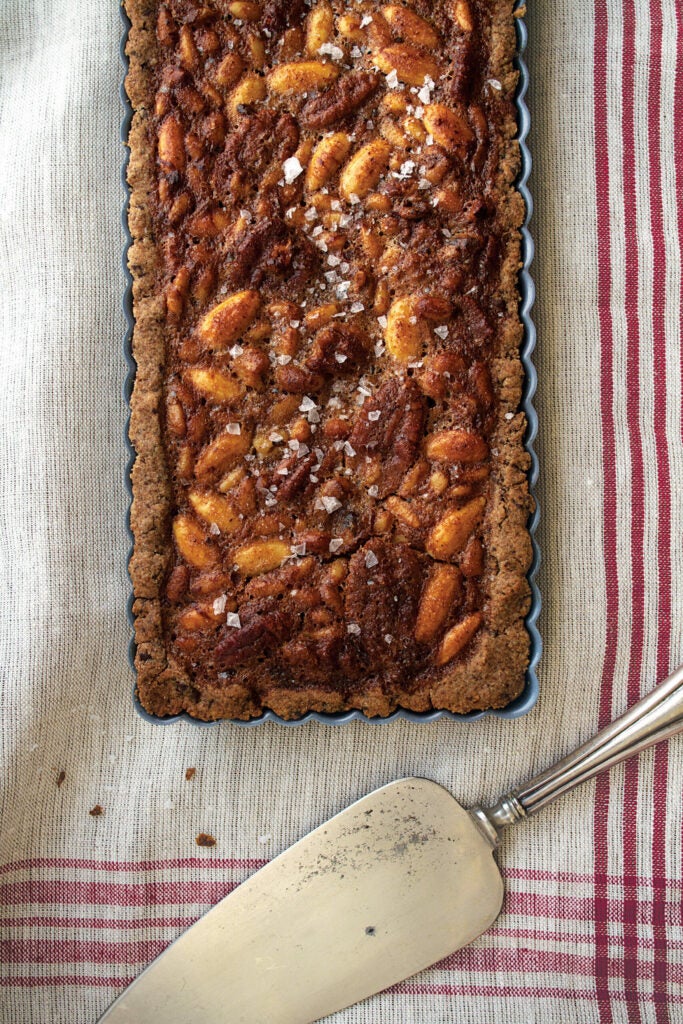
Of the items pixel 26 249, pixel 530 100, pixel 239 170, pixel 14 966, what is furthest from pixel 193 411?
pixel 14 966

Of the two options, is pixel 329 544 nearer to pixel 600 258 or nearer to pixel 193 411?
pixel 193 411

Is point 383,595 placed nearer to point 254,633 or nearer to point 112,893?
point 254,633

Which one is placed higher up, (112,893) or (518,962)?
(112,893)

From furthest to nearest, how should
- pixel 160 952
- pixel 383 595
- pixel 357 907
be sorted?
pixel 160 952 → pixel 357 907 → pixel 383 595

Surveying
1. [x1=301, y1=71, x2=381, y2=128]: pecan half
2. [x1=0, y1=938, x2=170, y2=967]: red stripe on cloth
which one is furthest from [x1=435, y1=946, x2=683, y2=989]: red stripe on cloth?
[x1=301, y1=71, x2=381, y2=128]: pecan half

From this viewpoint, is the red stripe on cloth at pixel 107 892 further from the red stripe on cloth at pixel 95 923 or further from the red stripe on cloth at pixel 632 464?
the red stripe on cloth at pixel 632 464

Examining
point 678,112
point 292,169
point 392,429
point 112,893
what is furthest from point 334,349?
point 112,893

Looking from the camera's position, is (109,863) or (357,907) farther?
(109,863)
